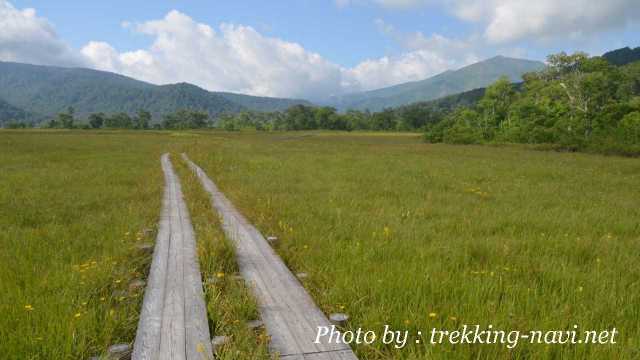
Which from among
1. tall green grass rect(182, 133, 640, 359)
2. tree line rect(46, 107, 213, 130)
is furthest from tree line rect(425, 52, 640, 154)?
tree line rect(46, 107, 213, 130)

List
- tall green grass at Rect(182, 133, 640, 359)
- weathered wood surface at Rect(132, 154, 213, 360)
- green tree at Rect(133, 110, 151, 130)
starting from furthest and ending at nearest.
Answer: green tree at Rect(133, 110, 151, 130), tall green grass at Rect(182, 133, 640, 359), weathered wood surface at Rect(132, 154, 213, 360)

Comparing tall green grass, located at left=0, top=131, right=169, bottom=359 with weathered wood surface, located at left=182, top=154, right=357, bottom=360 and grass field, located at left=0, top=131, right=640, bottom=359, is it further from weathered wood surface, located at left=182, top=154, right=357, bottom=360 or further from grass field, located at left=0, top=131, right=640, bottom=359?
weathered wood surface, located at left=182, top=154, right=357, bottom=360

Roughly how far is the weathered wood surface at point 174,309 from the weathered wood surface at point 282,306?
0.50 meters

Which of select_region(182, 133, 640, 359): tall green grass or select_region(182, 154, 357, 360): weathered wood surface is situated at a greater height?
select_region(182, 154, 357, 360): weathered wood surface

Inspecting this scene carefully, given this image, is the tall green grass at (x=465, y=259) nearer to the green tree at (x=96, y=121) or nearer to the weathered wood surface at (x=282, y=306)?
the weathered wood surface at (x=282, y=306)

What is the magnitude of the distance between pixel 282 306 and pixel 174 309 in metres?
0.92

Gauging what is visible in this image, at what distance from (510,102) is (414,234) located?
8259cm

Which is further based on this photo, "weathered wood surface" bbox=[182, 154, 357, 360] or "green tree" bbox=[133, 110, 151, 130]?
"green tree" bbox=[133, 110, 151, 130]

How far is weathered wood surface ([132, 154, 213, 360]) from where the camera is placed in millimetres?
2664

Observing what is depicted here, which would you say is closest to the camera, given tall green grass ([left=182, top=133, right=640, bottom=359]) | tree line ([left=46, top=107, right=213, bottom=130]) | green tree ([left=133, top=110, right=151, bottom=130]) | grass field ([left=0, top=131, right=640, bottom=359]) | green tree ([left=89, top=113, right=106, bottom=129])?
grass field ([left=0, top=131, right=640, bottom=359])

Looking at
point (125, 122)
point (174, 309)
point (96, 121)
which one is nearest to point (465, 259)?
point (174, 309)

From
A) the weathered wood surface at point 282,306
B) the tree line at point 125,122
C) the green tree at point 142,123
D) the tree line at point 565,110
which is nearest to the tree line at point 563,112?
the tree line at point 565,110

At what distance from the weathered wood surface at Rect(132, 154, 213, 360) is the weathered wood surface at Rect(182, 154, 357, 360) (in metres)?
0.50

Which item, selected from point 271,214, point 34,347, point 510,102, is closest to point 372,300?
point 34,347
